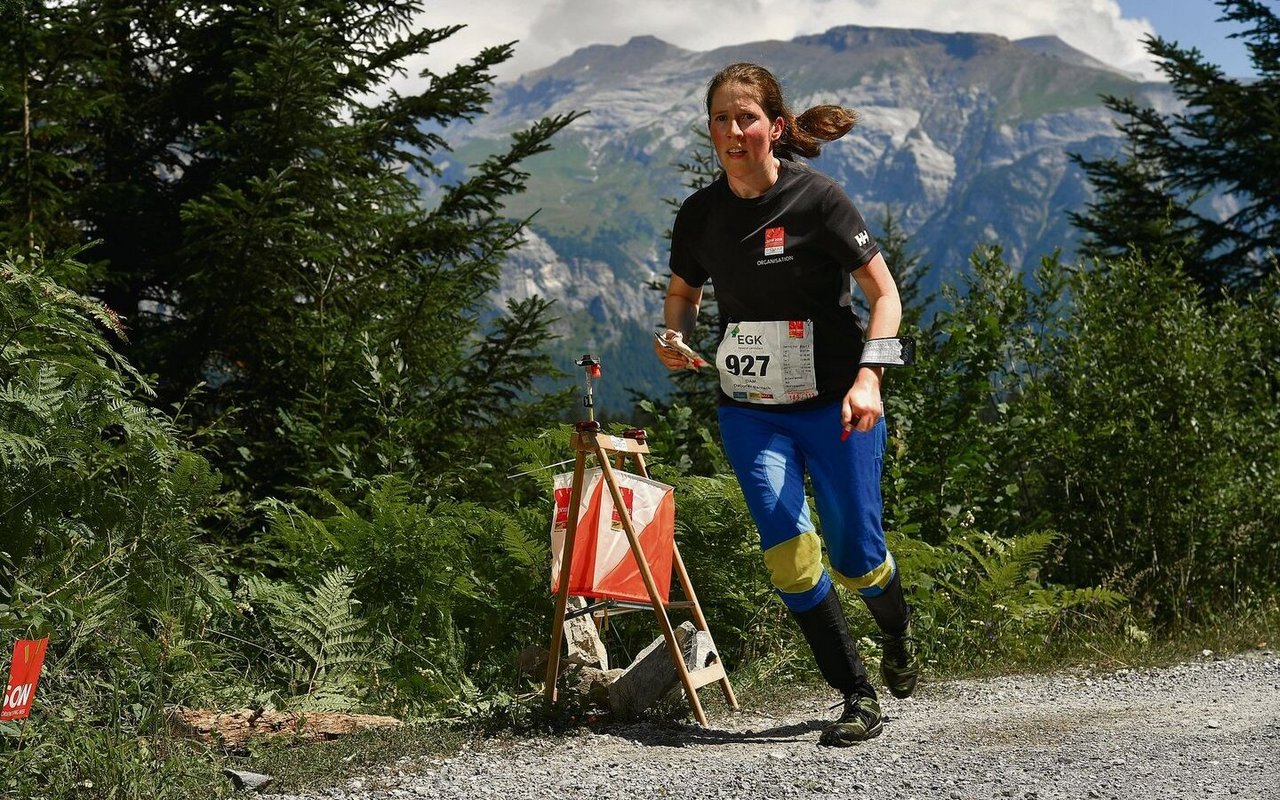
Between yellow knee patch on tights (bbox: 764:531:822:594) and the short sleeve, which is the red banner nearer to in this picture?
yellow knee patch on tights (bbox: 764:531:822:594)

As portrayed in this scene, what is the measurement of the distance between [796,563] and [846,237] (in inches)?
49.9

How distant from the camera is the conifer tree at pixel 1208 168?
19344 millimetres

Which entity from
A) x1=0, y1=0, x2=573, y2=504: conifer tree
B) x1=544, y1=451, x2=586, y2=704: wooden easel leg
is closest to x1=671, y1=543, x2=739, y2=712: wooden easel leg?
x1=544, y1=451, x2=586, y2=704: wooden easel leg

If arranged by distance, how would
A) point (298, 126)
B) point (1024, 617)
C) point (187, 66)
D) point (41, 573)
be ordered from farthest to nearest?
point (187, 66) → point (298, 126) → point (1024, 617) → point (41, 573)

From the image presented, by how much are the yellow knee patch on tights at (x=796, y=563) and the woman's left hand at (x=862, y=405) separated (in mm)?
575

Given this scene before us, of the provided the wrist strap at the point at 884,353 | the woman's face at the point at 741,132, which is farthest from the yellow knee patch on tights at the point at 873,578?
the woman's face at the point at 741,132

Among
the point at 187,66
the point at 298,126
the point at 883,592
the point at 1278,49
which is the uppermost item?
the point at 1278,49

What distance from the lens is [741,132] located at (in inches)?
186

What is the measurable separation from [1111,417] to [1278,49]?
1567 centimetres

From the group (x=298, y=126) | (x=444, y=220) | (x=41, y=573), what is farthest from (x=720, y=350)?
(x=444, y=220)

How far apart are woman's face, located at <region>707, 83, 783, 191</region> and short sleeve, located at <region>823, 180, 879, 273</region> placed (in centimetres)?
32

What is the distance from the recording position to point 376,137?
11.0 m

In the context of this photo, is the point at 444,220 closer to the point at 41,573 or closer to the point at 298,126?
the point at 298,126

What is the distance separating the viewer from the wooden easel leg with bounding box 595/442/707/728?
16.1 ft
